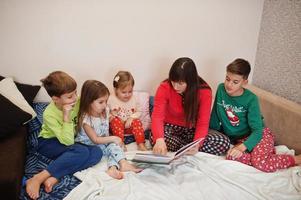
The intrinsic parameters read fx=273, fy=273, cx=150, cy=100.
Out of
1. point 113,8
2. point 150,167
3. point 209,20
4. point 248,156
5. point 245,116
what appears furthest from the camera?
point 209,20

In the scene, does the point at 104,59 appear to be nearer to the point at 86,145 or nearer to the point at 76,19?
the point at 76,19

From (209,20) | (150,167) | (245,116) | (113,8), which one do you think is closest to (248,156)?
(245,116)

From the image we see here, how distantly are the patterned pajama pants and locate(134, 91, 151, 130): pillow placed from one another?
0.21 meters

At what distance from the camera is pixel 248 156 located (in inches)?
66.4

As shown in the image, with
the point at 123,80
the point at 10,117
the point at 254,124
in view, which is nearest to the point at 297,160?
the point at 254,124

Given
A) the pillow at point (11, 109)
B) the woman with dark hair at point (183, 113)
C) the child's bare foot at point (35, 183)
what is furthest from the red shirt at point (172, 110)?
the pillow at point (11, 109)

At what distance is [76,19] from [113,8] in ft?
0.90

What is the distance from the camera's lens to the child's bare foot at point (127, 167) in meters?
1.55

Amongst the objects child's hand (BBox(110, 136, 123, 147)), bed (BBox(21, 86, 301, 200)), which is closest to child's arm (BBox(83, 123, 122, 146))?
child's hand (BBox(110, 136, 123, 147))

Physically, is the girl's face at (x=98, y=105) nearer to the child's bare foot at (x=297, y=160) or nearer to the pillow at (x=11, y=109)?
the pillow at (x=11, y=109)

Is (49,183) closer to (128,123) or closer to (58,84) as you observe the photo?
(58,84)

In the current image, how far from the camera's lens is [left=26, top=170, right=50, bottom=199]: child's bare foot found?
4.36 feet

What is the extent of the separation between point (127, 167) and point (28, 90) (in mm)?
921

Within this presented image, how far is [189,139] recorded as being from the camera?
1.86 meters
